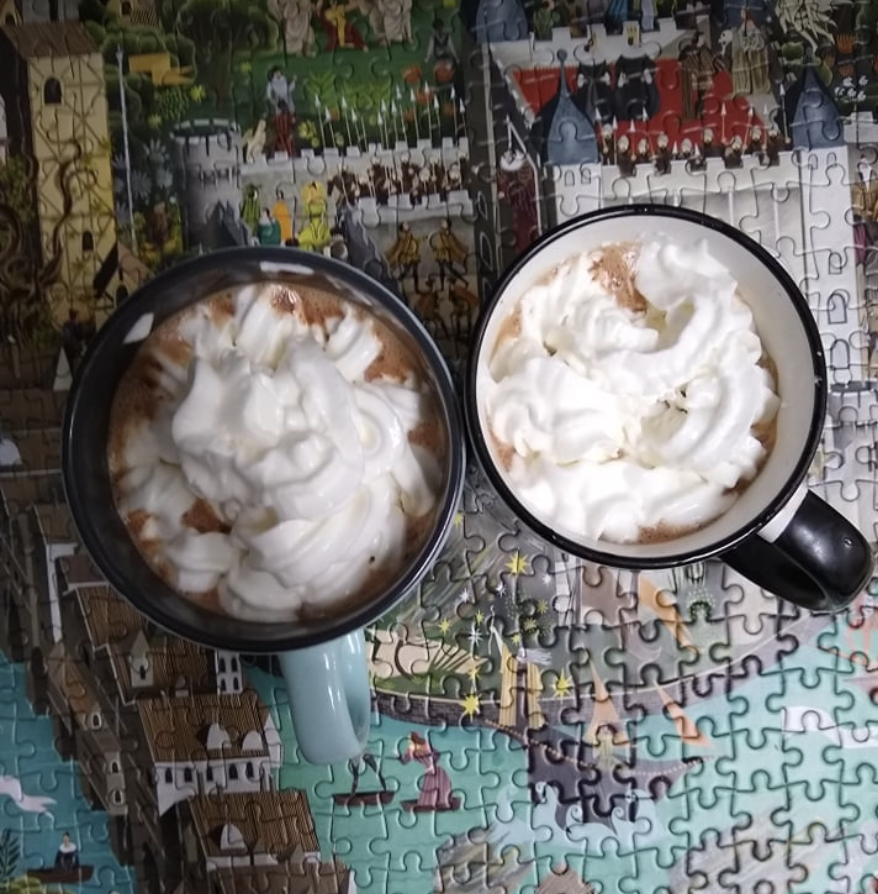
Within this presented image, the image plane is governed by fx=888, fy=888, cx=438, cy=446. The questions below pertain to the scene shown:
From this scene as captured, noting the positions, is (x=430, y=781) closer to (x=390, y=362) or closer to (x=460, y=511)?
(x=460, y=511)

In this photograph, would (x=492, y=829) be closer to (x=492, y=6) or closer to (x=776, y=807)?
(x=776, y=807)

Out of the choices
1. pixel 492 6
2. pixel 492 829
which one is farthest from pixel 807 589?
pixel 492 6

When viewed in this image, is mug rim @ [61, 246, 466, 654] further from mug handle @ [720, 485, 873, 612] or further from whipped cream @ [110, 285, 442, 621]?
mug handle @ [720, 485, 873, 612]

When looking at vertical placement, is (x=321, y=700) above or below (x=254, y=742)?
above

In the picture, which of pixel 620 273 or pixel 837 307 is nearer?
pixel 620 273

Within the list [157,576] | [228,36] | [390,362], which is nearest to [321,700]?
[157,576]

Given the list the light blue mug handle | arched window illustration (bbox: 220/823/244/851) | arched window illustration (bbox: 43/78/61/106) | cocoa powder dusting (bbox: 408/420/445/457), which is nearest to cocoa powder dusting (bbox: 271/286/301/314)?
cocoa powder dusting (bbox: 408/420/445/457)
